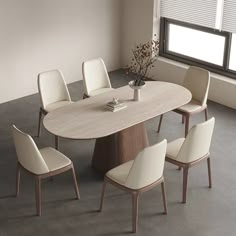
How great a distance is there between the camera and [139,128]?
4957 mm

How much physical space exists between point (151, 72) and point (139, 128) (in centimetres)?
274

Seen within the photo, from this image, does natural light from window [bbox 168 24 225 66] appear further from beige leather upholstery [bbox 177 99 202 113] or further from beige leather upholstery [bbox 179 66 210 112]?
beige leather upholstery [bbox 177 99 202 113]

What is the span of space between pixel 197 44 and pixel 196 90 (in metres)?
1.54

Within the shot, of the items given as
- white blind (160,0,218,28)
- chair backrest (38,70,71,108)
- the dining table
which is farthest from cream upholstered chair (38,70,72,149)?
white blind (160,0,218,28)

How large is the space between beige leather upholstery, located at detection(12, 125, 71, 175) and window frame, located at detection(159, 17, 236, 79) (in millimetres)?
3152

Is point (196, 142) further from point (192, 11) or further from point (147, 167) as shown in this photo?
point (192, 11)

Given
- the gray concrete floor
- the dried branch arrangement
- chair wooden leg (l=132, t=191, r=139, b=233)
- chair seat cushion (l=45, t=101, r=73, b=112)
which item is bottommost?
the gray concrete floor

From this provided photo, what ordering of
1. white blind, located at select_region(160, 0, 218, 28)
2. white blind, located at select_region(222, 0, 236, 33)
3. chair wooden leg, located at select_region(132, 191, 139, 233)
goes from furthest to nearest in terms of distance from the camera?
1. white blind, located at select_region(160, 0, 218, 28)
2. white blind, located at select_region(222, 0, 236, 33)
3. chair wooden leg, located at select_region(132, 191, 139, 233)

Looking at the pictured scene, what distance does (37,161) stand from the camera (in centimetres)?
420

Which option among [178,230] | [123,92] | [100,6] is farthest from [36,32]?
[178,230]

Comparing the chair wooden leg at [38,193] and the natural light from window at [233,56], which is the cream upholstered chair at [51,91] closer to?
the chair wooden leg at [38,193]

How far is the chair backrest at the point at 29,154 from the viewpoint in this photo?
4.12 metres

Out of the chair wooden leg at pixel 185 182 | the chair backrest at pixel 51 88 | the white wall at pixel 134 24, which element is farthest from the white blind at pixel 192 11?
Result: the chair wooden leg at pixel 185 182

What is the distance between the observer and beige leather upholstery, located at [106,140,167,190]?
12.8 ft
